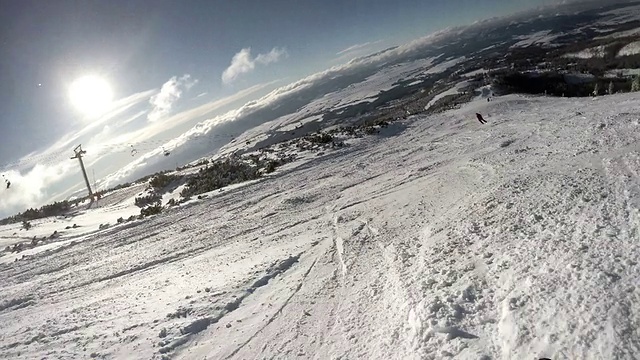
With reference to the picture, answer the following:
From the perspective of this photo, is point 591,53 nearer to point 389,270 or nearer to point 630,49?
point 630,49

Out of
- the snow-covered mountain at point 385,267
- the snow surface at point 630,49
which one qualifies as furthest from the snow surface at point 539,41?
the snow-covered mountain at point 385,267

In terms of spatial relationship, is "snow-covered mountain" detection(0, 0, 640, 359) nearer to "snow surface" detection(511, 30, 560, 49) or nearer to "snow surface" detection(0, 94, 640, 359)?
"snow surface" detection(0, 94, 640, 359)

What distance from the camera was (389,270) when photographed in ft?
24.5

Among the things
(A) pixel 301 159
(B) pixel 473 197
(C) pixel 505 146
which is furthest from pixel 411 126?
(B) pixel 473 197

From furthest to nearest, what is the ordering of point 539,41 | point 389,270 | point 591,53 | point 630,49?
point 539,41 → point 591,53 → point 630,49 → point 389,270

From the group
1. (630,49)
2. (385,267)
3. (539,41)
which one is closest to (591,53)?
(630,49)

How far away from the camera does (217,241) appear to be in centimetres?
1201

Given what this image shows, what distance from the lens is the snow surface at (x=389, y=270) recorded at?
5031mm

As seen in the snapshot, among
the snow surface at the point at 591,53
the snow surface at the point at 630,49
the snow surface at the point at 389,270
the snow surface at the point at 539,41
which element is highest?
the snow surface at the point at 539,41

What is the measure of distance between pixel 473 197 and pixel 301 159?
44.2 feet

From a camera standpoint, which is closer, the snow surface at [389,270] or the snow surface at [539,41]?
the snow surface at [389,270]

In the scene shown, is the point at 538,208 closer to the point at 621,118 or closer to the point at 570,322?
the point at 570,322

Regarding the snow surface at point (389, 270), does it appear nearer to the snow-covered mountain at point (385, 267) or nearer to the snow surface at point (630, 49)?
the snow-covered mountain at point (385, 267)

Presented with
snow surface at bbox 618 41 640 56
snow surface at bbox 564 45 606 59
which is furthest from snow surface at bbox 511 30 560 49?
snow surface at bbox 618 41 640 56
